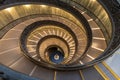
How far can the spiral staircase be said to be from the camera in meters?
10.9

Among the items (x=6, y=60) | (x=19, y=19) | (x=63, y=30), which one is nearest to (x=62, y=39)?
(x=63, y=30)

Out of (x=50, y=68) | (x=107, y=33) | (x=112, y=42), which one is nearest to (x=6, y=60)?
(x=50, y=68)

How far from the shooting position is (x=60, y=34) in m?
19.3

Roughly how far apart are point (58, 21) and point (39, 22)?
5.70 ft

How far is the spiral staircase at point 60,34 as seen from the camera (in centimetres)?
1095

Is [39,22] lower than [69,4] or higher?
lower

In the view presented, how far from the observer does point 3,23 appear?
54.9 feet

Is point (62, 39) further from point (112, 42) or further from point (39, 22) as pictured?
point (112, 42)

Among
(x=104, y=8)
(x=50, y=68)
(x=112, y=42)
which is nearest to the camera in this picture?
(x=50, y=68)

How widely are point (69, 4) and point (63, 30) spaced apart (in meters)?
2.29

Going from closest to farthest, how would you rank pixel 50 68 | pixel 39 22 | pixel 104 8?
pixel 50 68 → pixel 104 8 → pixel 39 22

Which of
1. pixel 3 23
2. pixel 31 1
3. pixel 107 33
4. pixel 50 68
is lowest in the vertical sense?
pixel 50 68

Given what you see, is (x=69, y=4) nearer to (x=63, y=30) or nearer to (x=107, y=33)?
(x=63, y=30)

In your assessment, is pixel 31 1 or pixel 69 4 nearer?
pixel 31 1
